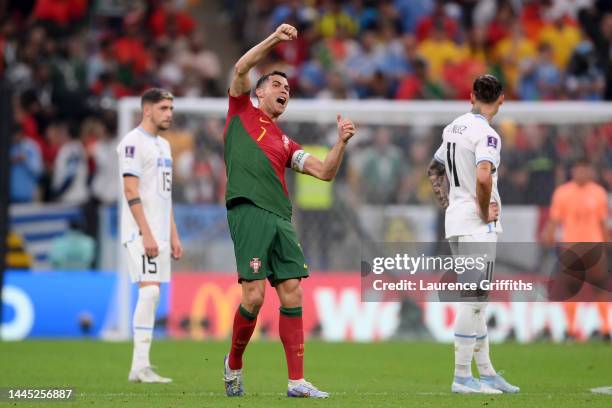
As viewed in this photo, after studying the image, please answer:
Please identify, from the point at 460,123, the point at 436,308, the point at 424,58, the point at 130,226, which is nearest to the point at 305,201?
the point at 436,308

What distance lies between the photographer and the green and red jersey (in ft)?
34.2

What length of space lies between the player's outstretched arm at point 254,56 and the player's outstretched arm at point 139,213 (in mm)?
2259

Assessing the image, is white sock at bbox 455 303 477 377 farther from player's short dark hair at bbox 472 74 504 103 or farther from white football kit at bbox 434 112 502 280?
player's short dark hair at bbox 472 74 504 103

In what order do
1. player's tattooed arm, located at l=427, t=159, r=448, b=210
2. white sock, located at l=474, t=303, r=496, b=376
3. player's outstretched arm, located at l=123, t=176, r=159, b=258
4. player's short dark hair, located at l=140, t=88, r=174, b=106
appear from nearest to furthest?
white sock, located at l=474, t=303, r=496, b=376 → player's tattooed arm, located at l=427, t=159, r=448, b=210 → player's outstretched arm, located at l=123, t=176, r=159, b=258 → player's short dark hair, located at l=140, t=88, r=174, b=106

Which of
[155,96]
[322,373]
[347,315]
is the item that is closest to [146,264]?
[155,96]

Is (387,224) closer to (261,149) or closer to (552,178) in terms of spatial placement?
(552,178)

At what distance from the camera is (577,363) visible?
14.6 metres

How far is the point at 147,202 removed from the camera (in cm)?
1259

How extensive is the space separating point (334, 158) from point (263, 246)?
88cm

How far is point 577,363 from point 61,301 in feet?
26.2

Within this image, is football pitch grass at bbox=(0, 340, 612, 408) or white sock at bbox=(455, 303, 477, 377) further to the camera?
white sock at bbox=(455, 303, 477, 377)

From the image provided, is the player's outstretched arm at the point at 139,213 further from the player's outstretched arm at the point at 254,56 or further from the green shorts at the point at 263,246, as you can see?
the player's outstretched arm at the point at 254,56

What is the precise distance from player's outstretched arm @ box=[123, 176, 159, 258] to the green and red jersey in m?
1.92

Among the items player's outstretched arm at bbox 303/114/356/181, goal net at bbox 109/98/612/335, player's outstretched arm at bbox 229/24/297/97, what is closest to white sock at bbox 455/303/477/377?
player's outstretched arm at bbox 303/114/356/181
